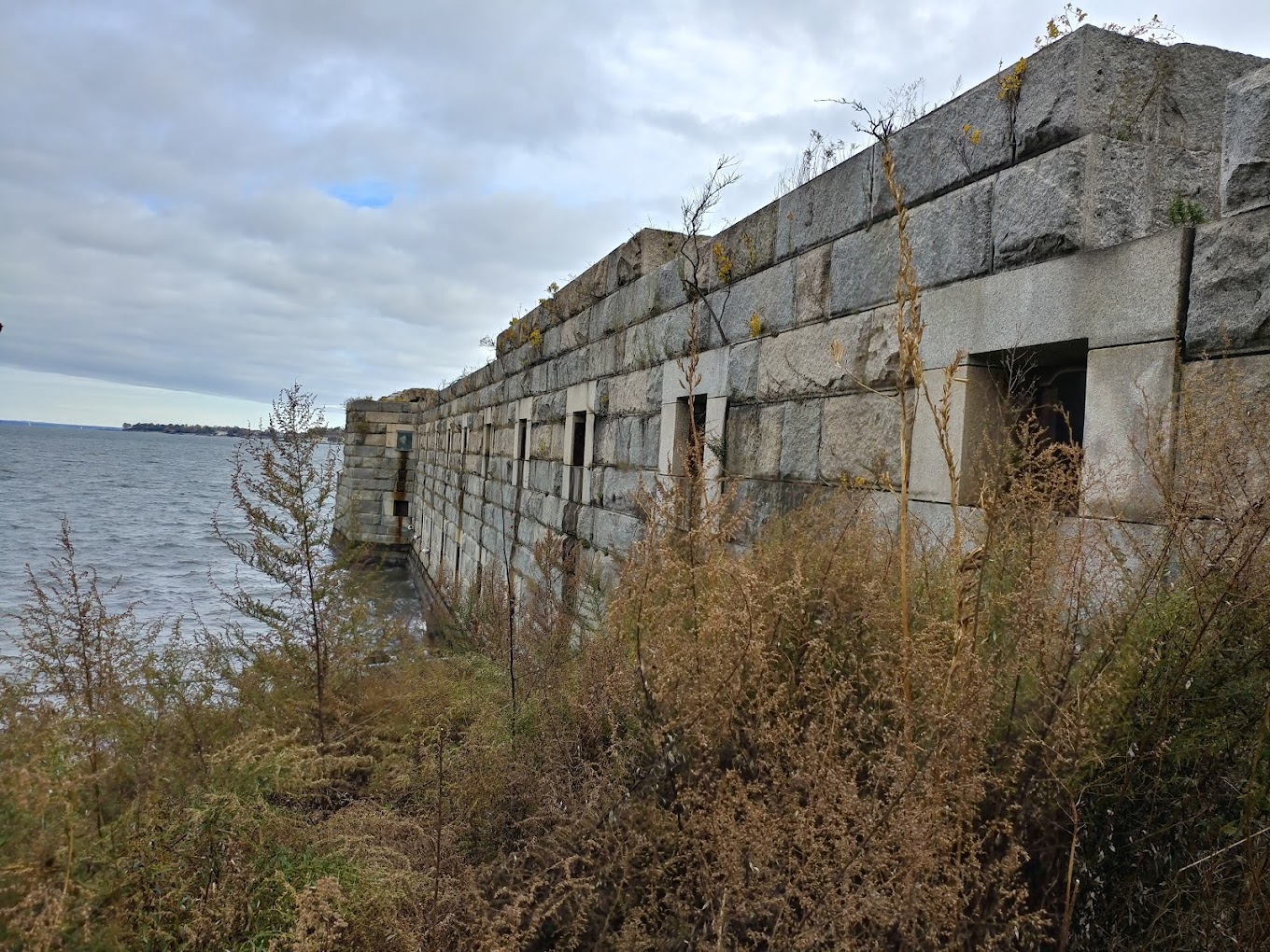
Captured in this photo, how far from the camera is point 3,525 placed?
31.4 meters

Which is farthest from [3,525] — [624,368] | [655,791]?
[655,791]

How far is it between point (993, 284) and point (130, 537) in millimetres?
30021

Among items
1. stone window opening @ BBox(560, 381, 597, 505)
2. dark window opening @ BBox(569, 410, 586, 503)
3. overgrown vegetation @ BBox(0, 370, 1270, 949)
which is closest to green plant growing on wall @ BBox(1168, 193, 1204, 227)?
overgrown vegetation @ BBox(0, 370, 1270, 949)

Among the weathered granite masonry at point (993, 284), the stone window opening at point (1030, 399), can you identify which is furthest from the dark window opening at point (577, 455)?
the stone window opening at point (1030, 399)

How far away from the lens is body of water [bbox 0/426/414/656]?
13.2 m

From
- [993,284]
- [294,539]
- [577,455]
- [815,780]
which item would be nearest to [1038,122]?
[993,284]

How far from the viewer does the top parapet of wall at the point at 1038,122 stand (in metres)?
2.85

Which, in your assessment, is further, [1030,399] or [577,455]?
[577,455]

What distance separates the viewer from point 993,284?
3.11 meters

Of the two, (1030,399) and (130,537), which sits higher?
(1030,399)

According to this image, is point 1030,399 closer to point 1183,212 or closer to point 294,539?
point 1183,212

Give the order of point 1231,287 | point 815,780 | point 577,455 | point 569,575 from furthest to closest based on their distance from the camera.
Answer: point 577,455, point 569,575, point 1231,287, point 815,780

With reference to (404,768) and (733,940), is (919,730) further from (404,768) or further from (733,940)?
(404,768)

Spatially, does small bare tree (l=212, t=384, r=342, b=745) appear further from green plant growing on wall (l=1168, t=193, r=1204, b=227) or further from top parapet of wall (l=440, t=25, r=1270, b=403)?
green plant growing on wall (l=1168, t=193, r=1204, b=227)
